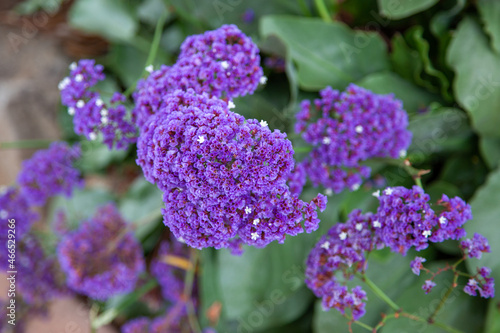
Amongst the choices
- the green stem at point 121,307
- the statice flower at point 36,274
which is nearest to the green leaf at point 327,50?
the green stem at point 121,307

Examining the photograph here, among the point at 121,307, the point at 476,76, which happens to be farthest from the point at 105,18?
the point at 476,76

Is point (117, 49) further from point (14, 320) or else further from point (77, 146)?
point (14, 320)

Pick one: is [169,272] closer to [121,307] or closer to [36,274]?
[121,307]

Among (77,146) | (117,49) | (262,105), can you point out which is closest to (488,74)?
(262,105)

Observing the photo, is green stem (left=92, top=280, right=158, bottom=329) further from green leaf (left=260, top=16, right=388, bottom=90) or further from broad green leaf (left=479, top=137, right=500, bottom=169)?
broad green leaf (left=479, top=137, right=500, bottom=169)

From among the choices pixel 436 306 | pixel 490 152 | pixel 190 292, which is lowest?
pixel 190 292
